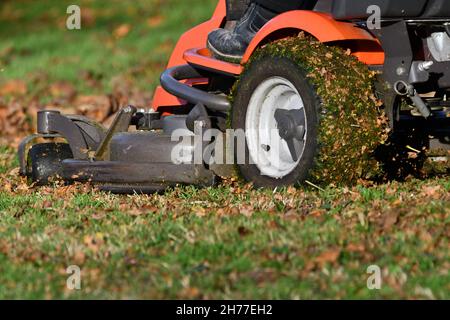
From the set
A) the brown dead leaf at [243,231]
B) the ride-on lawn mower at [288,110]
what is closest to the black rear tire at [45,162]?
the ride-on lawn mower at [288,110]

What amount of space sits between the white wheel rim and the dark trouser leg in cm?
52

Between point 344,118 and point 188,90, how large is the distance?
1.56 m

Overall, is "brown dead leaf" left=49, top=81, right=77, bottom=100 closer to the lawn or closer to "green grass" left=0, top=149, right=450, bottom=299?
the lawn

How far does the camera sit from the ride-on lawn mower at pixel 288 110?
668 centimetres

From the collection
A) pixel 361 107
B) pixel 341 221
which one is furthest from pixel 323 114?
pixel 341 221

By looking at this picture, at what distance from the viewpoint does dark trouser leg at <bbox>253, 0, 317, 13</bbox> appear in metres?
7.27

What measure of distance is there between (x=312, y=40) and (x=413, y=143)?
118 cm

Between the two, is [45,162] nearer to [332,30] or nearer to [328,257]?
[332,30]

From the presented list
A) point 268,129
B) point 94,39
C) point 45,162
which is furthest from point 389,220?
point 94,39

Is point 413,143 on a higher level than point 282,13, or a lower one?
lower

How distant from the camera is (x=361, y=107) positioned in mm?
6676

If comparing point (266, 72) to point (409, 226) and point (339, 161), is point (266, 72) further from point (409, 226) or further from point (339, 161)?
point (409, 226)

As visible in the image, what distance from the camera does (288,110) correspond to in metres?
7.21

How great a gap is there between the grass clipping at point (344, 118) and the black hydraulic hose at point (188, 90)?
97cm
